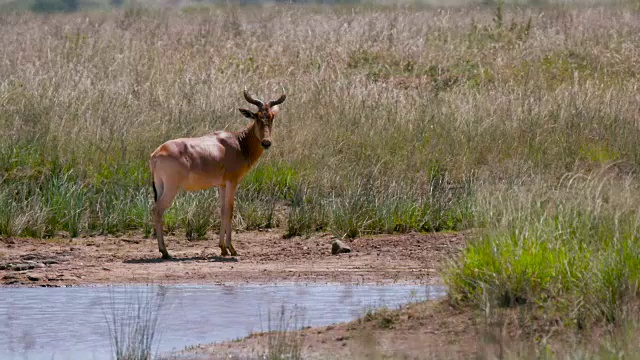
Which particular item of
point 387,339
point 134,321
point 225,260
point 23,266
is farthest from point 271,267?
point 387,339

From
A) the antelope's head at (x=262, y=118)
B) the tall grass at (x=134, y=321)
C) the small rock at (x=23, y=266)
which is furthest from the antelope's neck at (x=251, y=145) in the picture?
the tall grass at (x=134, y=321)

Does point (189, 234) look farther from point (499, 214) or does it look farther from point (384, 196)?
point (499, 214)

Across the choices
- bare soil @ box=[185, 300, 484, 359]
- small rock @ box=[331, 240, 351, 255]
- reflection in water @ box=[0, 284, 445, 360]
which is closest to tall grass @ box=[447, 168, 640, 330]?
bare soil @ box=[185, 300, 484, 359]

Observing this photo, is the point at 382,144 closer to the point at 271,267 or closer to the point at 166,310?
the point at 271,267

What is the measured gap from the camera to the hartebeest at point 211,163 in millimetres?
14219

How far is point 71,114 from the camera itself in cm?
1859

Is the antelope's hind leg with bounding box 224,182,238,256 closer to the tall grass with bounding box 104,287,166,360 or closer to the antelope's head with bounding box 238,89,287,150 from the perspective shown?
the antelope's head with bounding box 238,89,287,150

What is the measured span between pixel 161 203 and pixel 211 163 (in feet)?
2.50

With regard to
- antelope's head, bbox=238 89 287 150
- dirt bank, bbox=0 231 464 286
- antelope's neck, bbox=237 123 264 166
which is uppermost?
antelope's head, bbox=238 89 287 150

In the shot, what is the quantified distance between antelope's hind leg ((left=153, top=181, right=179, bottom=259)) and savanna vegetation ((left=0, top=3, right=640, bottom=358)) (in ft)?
3.76

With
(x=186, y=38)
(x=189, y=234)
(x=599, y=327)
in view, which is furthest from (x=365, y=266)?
(x=186, y=38)

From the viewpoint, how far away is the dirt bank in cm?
1288

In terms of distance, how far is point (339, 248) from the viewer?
46.9 feet

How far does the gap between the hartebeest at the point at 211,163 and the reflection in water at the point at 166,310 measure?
81.7 inches
